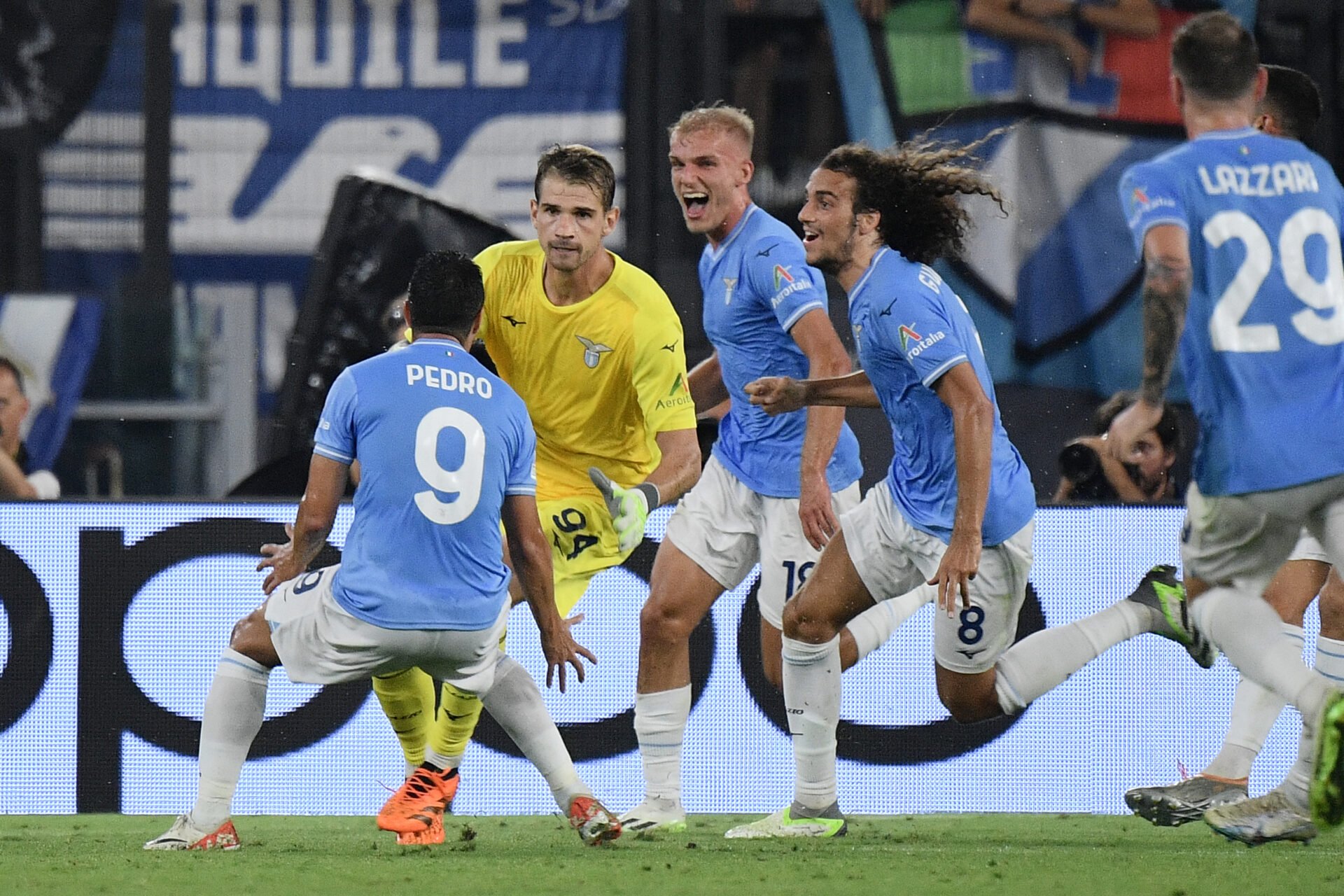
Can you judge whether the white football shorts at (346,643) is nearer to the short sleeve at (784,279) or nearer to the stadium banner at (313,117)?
the short sleeve at (784,279)

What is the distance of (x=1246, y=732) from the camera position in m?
6.49

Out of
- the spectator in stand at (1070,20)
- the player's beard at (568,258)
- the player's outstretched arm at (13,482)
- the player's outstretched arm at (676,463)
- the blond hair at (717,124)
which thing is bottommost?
the player's outstretched arm at (13,482)

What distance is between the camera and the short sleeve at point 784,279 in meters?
6.60

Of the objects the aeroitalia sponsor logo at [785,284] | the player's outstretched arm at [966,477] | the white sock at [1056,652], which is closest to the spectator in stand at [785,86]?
the aeroitalia sponsor logo at [785,284]

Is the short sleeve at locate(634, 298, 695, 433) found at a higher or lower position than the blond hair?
lower

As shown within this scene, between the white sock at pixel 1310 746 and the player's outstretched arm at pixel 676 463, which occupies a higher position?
the player's outstretched arm at pixel 676 463

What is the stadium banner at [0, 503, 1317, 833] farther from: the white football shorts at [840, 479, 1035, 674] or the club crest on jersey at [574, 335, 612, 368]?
the white football shorts at [840, 479, 1035, 674]

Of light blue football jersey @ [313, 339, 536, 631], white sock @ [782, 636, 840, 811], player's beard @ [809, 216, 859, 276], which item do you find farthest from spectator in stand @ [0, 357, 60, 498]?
player's beard @ [809, 216, 859, 276]

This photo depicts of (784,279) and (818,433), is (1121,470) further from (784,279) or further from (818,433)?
(784,279)

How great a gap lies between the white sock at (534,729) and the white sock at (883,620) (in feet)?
4.79

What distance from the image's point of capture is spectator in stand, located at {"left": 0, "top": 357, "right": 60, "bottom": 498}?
29.4 feet

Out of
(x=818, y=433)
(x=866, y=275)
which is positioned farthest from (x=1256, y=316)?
(x=818, y=433)

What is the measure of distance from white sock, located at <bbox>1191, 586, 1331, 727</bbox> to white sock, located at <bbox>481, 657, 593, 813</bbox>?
182cm

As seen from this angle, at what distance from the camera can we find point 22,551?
7.69 meters
